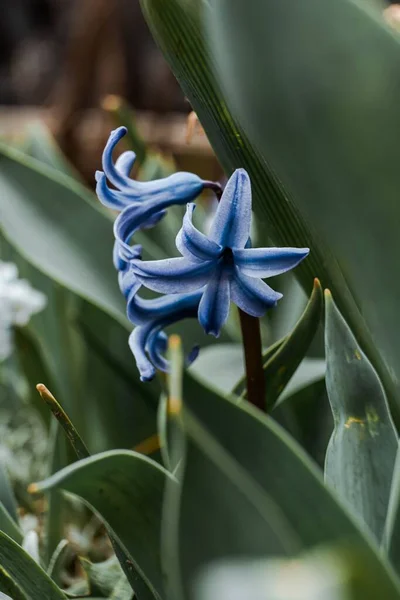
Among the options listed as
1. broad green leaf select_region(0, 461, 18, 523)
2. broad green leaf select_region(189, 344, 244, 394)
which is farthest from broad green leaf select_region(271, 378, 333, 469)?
broad green leaf select_region(0, 461, 18, 523)

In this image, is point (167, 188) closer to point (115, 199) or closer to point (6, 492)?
point (115, 199)

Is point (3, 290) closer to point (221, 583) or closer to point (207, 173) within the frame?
point (221, 583)

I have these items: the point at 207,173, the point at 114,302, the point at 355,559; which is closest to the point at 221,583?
the point at 355,559

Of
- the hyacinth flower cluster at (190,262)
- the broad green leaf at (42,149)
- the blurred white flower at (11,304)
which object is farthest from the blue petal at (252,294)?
the broad green leaf at (42,149)

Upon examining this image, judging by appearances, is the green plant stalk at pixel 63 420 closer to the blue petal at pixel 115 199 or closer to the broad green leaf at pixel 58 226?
the blue petal at pixel 115 199

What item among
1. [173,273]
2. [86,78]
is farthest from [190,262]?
[86,78]

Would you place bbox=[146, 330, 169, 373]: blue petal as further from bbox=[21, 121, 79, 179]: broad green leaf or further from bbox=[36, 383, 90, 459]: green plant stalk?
bbox=[21, 121, 79, 179]: broad green leaf
